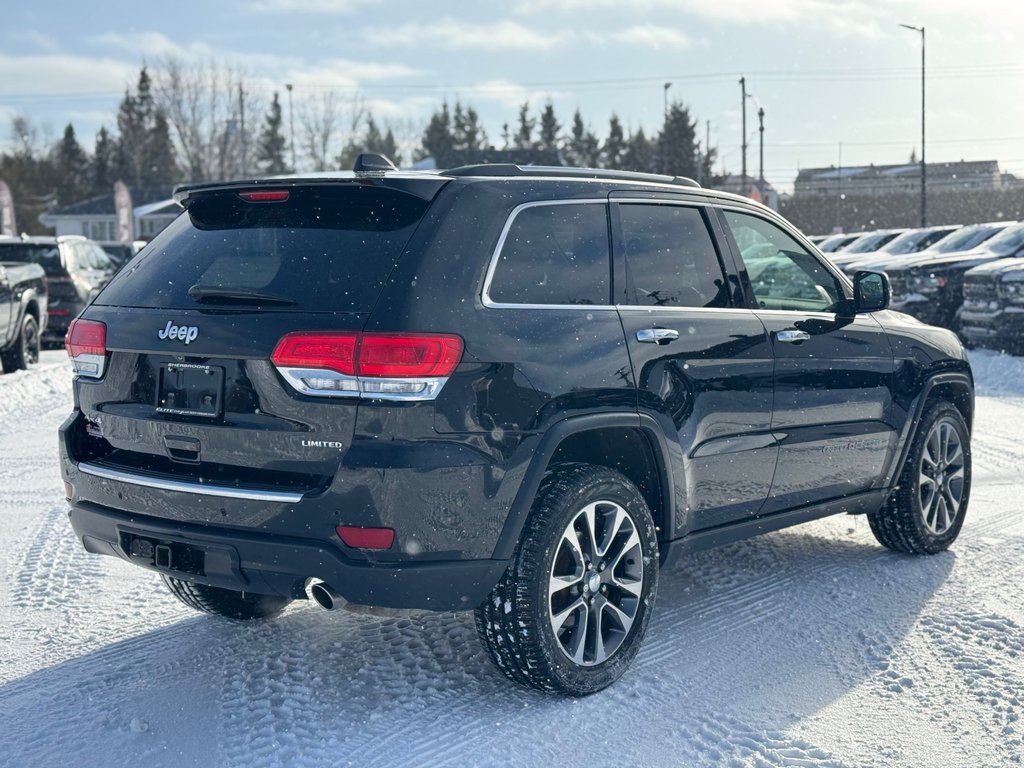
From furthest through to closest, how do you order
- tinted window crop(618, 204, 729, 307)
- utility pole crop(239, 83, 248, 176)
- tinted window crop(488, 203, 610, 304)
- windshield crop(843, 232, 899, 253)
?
utility pole crop(239, 83, 248, 176) → windshield crop(843, 232, 899, 253) → tinted window crop(618, 204, 729, 307) → tinted window crop(488, 203, 610, 304)

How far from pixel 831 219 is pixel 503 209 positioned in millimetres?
73136

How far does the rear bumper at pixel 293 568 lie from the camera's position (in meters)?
3.47

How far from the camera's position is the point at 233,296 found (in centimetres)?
370

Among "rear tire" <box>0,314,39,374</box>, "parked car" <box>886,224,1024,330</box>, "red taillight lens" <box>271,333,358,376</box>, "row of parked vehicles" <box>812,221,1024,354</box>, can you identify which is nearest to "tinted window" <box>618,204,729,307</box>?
"red taillight lens" <box>271,333,358,376</box>

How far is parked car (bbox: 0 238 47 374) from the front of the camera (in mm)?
13922

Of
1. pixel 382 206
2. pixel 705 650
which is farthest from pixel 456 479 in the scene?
pixel 705 650

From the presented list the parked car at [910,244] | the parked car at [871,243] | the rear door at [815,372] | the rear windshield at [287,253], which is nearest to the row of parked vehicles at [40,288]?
the rear windshield at [287,253]

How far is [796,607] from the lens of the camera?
16.4 feet

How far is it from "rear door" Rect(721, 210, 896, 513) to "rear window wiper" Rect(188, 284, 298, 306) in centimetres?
210

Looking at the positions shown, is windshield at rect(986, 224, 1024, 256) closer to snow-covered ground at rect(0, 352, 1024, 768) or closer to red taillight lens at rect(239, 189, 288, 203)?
snow-covered ground at rect(0, 352, 1024, 768)

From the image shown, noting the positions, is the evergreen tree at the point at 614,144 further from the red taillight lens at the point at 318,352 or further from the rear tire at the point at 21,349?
the red taillight lens at the point at 318,352

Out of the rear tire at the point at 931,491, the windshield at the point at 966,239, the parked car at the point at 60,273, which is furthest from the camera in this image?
the windshield at the point at 966,239

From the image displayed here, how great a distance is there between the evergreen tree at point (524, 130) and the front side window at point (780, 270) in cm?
10259

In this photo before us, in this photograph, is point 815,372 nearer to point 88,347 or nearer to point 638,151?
point 88,347
